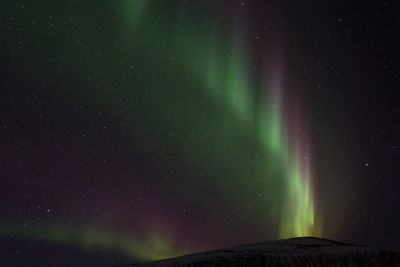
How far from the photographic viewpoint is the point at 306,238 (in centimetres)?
7862

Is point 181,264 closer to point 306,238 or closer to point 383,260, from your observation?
point 383,260

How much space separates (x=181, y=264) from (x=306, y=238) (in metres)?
32.0

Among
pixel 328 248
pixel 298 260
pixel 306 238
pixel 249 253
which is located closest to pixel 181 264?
pixel 249 253

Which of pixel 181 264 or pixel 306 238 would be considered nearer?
pixel 181 264

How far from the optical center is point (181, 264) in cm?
5584

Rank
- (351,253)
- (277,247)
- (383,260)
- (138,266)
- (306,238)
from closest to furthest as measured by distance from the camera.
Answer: (383,260) < (351,253) < (138,266) < (277,247) < (306,238)

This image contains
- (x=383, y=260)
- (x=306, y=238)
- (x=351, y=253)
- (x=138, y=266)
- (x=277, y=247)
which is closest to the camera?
(x=383, y=260)

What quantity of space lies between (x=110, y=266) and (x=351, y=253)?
109 feet

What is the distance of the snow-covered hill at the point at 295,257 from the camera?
5044 cm

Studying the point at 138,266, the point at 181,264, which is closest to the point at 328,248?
the point at 181,264

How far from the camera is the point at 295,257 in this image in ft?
186

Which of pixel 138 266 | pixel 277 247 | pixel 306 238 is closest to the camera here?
pixel 138 266

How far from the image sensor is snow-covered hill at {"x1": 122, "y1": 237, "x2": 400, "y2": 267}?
50.4 metres

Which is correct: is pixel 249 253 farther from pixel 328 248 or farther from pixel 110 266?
pixel 110 266
